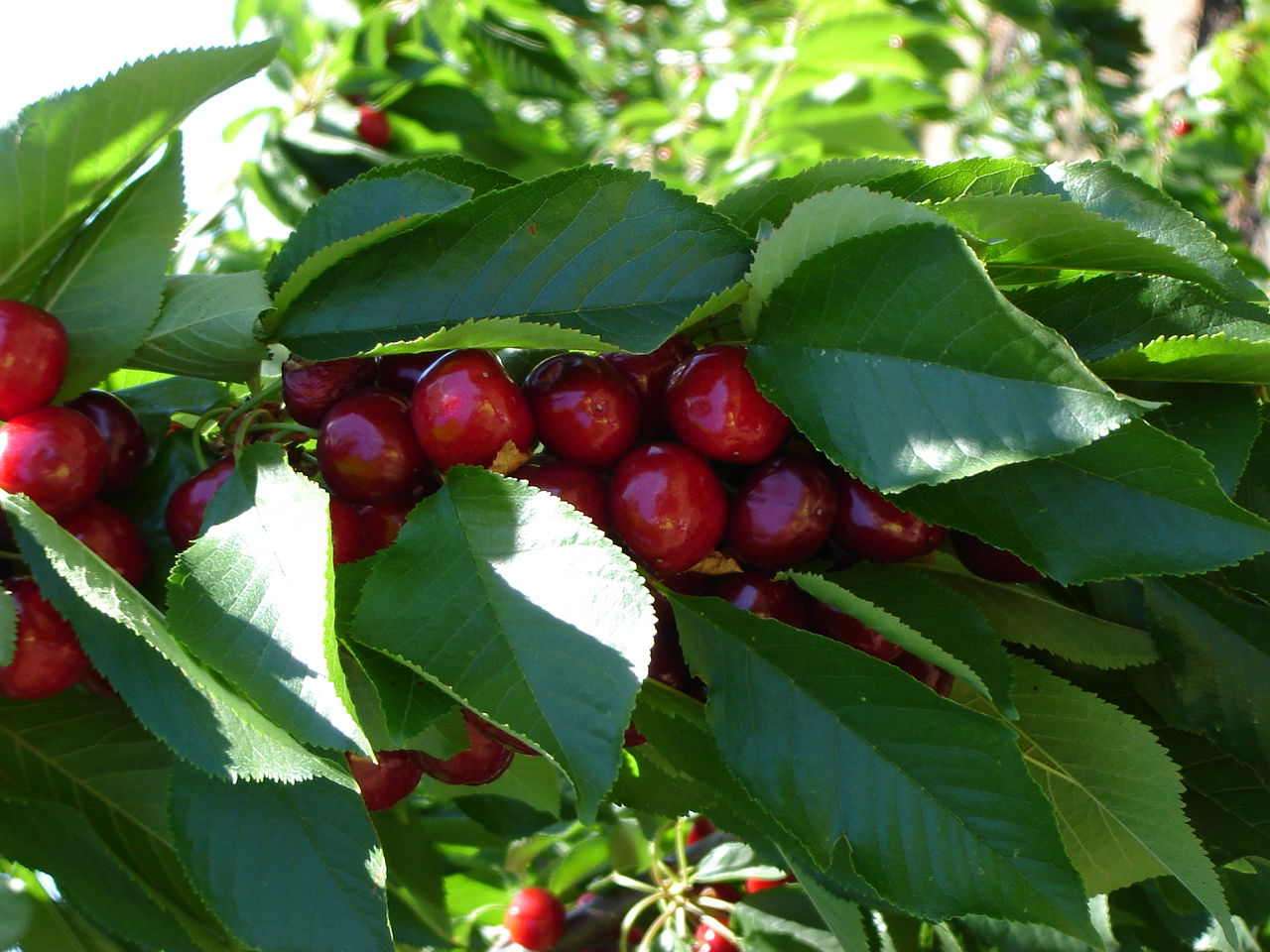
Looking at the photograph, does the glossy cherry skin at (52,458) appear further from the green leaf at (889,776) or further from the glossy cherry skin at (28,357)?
the green leaf at (889,776)

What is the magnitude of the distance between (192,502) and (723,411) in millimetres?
304

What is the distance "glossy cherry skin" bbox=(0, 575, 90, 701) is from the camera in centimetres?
59

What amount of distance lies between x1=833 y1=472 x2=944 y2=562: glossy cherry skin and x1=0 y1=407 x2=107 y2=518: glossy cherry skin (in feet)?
1.39

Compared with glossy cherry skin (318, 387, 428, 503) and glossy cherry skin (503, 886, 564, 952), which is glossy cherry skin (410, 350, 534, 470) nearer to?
glossy cherry skin (318, 387, 428, 503)

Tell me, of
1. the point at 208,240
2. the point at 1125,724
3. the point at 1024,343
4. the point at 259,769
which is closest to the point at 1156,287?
the point at 1024,343

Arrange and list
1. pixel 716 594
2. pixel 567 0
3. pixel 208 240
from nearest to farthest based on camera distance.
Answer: pixel 716 594 → pixel 208 240 → pixel 567 0

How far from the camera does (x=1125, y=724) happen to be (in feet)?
1.98

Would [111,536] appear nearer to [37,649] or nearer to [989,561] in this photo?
[37,649]

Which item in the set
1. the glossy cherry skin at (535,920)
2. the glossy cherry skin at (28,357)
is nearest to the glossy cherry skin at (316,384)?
the glossy cherry skin at (28,357)

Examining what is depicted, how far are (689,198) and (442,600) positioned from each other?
25 cm

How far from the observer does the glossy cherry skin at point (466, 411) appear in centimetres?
54

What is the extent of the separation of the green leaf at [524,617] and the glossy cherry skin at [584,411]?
0.19 feet

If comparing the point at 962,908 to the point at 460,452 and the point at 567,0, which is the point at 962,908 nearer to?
the point at 460,452

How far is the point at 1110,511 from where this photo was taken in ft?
1.67
